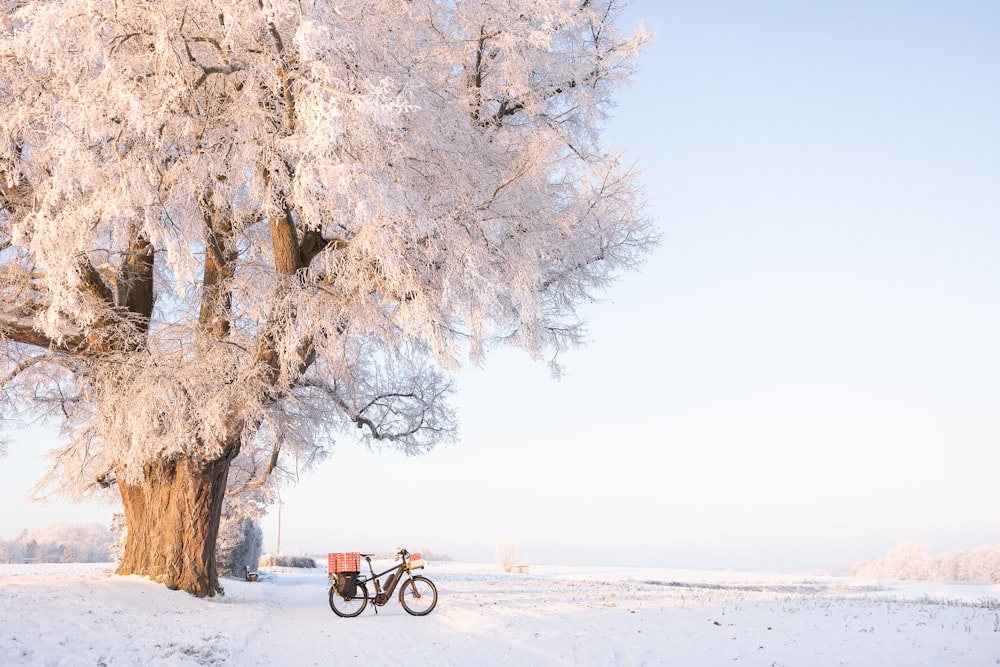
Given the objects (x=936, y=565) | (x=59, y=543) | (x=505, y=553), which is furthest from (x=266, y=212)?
(x=59, y=543)

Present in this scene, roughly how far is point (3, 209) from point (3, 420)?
12.5 feet

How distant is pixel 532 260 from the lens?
960cm

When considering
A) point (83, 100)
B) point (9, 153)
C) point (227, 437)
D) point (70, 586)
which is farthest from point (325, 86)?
point (70, 586)

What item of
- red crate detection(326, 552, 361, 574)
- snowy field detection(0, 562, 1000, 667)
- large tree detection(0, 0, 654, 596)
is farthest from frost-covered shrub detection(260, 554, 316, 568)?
red crate detection(326, 552, 361, 574)

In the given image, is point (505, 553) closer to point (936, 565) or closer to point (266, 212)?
point (936, 565)

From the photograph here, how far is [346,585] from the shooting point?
445 inches

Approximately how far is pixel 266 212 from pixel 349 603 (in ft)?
21.3

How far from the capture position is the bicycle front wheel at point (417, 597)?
11406 millimetres

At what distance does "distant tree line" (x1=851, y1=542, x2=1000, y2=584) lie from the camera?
43781 mm

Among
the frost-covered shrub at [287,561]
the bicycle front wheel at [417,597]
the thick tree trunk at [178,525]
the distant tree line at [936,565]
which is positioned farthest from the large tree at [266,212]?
the distant tree line at [936,565]

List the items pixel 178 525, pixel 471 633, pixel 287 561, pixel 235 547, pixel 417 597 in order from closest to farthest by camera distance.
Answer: pixel 471 633 < pixel 417 597 < pixel 178 525 < pixel 235 547 < pixel 287 561

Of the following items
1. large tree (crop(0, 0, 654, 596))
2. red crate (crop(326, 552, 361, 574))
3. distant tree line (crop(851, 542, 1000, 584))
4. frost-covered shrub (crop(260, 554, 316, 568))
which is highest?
large tree (crop(0, 0, 654, 596))

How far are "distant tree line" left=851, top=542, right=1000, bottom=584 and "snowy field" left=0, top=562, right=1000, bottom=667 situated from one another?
37575 mm

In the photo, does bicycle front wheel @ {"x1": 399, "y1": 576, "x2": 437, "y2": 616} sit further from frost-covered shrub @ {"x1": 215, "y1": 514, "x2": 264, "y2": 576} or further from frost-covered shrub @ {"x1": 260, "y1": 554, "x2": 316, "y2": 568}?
frost-covered shrub @ {"x1": 260, "y1": 554, "x2": 316, "y2": 568}
